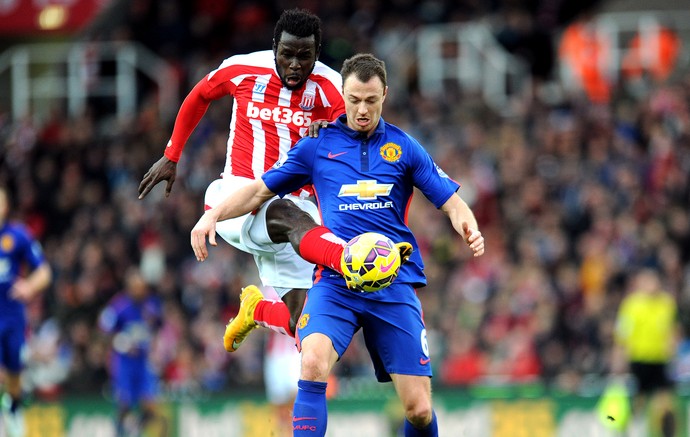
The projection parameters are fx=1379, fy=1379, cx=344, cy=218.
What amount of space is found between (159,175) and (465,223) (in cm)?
233

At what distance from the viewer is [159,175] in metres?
9.53

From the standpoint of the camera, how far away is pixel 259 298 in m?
9.80

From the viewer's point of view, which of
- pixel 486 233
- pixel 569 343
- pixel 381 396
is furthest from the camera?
pixel 486 233

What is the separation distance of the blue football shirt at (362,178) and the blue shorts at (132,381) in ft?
31.2

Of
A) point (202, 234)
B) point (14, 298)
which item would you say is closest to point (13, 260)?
point (14, 298)

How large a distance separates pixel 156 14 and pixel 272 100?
1447cm

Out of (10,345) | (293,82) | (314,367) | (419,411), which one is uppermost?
(293,82)

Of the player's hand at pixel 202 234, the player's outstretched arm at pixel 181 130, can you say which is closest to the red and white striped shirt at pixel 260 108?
the player's outstretched arm at pixel 181 130

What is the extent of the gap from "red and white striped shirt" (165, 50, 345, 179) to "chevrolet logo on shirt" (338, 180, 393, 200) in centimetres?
Result: 91

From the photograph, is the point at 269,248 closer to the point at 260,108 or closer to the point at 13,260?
the point at 260,108

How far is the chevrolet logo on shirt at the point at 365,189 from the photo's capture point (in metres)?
8.41

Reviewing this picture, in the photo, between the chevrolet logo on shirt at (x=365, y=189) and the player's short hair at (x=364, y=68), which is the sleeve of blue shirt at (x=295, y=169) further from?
the player's short hair at (x=364, y=68)

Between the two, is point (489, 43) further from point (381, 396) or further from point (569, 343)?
point (381, 396)

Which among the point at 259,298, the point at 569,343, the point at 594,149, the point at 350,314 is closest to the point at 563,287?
the point at 569,343
